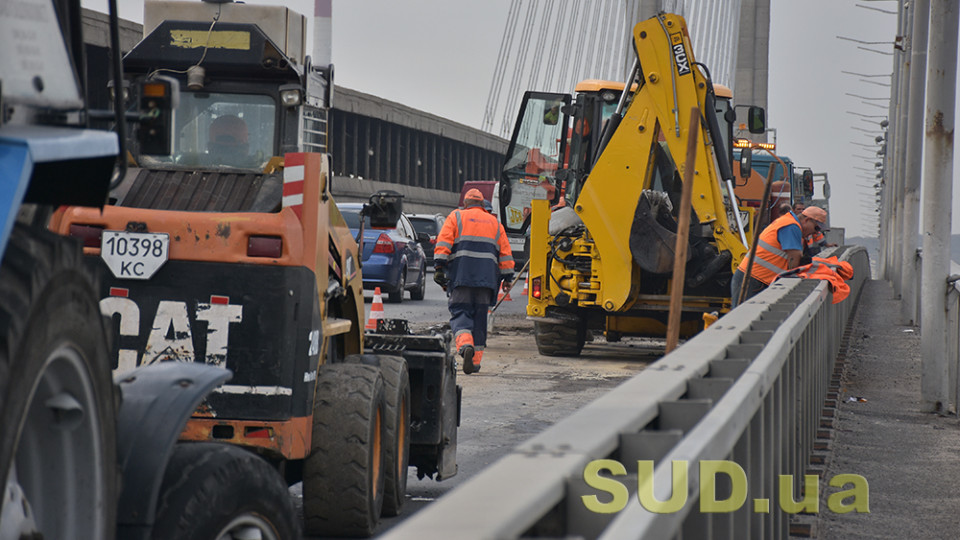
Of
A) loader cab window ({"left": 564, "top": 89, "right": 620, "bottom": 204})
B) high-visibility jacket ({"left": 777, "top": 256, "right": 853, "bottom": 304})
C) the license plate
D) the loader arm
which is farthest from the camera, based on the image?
loader cab window ({"left": 564, "top": 89, "right": 620, "bottom": 204})

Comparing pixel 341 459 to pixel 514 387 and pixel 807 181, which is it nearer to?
pixel 514 387

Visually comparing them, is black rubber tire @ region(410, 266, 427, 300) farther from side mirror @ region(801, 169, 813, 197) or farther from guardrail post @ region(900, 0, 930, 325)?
side mirror @ region(801, 169, 813, 197)

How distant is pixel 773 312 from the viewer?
848 cm

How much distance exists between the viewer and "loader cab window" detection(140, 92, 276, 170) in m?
7.34

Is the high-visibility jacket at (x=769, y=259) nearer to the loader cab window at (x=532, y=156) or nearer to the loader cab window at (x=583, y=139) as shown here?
the loader cab window at (x=583, y=139)

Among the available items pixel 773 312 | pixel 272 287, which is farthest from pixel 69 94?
pixel 773 312

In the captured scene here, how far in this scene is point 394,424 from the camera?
7.50 m

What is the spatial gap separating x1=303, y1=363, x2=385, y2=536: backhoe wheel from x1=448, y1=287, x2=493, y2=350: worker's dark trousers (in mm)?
8624

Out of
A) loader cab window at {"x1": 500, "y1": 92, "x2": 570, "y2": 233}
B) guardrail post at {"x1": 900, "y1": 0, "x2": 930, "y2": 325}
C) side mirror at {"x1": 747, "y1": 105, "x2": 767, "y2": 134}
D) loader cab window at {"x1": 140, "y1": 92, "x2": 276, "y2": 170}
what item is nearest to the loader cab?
loader cab window at {"x1": 140, "y1": 92, "x2": 276, "y2": 170}

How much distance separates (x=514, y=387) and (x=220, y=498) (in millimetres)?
10319

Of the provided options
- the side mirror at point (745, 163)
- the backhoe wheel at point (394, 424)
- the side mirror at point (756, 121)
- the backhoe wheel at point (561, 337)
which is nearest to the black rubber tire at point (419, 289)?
the side mirror at point (745, 163)

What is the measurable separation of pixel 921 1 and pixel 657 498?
2470 cm

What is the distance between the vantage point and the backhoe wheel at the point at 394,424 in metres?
7.51

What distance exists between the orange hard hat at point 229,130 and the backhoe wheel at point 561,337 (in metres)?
11.0
